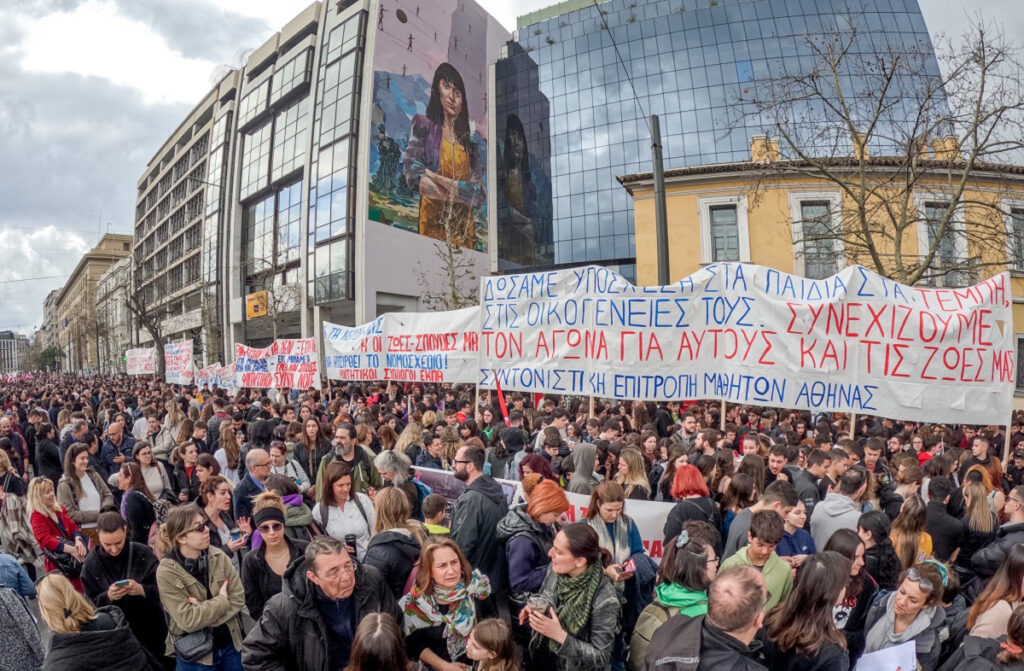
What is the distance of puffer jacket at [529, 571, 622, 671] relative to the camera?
9.62ft

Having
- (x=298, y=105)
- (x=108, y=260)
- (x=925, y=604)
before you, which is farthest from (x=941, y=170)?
(x=108, y=260)

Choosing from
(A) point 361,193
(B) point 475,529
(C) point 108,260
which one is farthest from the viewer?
(C) point 108,260

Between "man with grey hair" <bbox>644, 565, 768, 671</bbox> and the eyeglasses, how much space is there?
3.86 ft

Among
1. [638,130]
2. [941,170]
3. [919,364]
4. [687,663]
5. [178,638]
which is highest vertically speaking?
[638,130]

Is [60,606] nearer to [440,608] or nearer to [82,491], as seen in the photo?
[440,608]

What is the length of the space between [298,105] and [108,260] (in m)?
76.9

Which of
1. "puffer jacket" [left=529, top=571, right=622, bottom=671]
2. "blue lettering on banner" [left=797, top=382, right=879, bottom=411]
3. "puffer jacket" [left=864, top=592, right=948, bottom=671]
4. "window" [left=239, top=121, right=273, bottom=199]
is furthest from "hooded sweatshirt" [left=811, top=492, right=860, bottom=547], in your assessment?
"window" [left=239, top=121, right=273, bottom=199]

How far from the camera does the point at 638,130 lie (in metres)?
46.2

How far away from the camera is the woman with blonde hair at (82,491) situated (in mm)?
5574

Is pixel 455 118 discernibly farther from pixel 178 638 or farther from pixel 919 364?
pixel 178 638

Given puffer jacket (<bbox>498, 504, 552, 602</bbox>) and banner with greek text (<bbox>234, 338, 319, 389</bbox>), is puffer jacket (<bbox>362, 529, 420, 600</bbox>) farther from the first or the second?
banner with greek text (<bbox>234, 338, 319, 389</bbox>)

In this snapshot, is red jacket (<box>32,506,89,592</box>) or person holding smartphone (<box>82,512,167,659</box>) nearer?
person holding smartphone (<box>82,512,167,659</box>)

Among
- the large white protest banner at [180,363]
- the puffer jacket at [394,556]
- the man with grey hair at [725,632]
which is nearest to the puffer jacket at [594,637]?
the man with grey hair at [725,632]

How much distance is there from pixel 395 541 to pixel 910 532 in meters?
3.30
